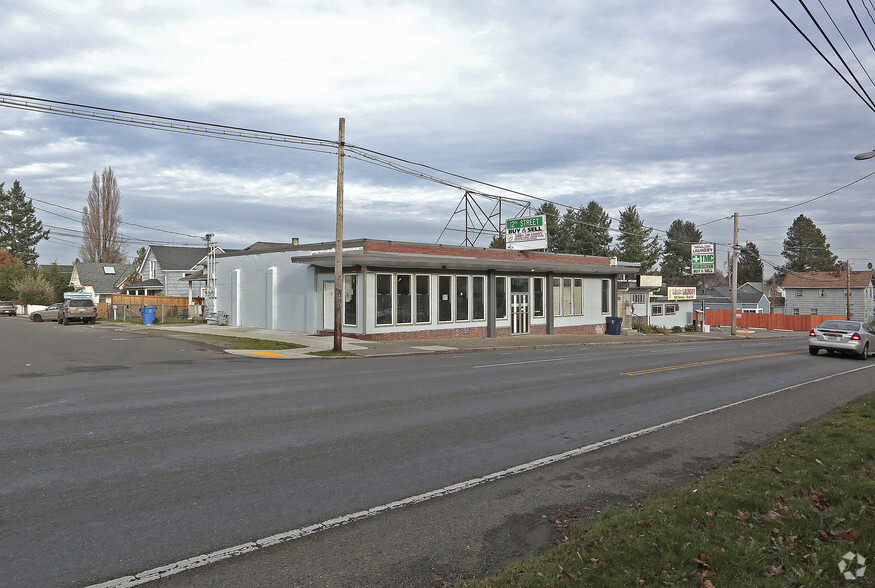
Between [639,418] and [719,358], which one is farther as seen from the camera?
[719,358]

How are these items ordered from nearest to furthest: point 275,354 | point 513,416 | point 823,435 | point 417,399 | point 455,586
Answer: point 455,586 → point 823,435 → point 513,416 → point 417,399 → point 275,354

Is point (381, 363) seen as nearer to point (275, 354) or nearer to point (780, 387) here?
point (275, 354)

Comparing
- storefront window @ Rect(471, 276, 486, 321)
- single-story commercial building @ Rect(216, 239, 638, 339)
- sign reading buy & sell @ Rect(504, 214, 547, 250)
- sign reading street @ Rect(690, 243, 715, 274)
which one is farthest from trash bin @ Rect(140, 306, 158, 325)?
sign reading street @ Rect(690, 243, 715, 274)

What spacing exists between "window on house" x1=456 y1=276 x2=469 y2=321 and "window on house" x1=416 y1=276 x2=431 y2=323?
1963mm

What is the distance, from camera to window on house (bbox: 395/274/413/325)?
28078 mm

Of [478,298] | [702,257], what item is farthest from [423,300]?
[702,257]

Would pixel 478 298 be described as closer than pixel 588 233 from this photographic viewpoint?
Yes

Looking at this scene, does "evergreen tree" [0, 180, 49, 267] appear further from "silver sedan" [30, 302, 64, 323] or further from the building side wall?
the building side wall

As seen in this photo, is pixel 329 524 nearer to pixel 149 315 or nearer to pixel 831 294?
pixel 149 315

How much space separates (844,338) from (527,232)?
632 inches

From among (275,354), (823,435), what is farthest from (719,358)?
(275,354)

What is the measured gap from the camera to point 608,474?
6.73 metres

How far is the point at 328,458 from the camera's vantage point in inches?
277

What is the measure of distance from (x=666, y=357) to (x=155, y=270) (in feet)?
180
